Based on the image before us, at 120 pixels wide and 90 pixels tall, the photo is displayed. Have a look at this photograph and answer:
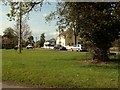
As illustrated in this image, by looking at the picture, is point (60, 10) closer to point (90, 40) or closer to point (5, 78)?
point (90, 40)

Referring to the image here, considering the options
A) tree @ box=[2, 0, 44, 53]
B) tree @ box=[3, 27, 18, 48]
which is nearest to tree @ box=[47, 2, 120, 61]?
tree @ box=[2, 0, 44, 53]

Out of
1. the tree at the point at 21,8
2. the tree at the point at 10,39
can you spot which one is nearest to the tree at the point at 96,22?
the tree at the point at 21,8

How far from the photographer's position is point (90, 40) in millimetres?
30156

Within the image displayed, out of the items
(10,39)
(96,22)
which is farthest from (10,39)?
(96,22)

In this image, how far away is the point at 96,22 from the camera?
87.1 feet

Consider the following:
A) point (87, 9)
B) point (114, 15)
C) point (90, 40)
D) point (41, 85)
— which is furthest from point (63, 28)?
point (41, 85)

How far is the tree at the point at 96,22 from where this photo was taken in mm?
22969

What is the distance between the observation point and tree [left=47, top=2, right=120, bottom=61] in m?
23.0

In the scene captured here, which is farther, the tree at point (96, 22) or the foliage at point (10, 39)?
the foliage at point (10, 39)

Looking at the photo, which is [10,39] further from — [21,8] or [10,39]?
[21,8]

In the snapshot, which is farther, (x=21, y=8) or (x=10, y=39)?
(x=10, y=39)

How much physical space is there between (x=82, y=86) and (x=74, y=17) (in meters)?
11.5

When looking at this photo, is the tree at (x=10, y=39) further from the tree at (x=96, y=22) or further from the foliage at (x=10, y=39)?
the tree at (x=96, y=22)

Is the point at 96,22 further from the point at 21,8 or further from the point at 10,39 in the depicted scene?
the point at 10,39
